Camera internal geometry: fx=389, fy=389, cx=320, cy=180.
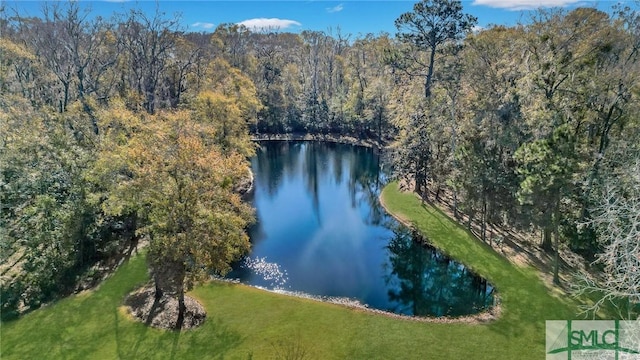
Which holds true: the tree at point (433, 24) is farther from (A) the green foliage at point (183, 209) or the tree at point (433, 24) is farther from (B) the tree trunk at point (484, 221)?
(A) the green foliage at point (183, 209)

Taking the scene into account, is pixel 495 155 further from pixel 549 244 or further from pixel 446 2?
pixel 446 2

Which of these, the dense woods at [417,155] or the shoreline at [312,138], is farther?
the shoreline at [312,138]

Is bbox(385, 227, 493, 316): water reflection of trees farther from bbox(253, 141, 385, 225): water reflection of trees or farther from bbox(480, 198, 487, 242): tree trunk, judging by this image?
bbox(253, 141, 385, 225): water reflection of trees

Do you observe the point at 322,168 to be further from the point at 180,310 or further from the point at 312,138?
the point at 180,310

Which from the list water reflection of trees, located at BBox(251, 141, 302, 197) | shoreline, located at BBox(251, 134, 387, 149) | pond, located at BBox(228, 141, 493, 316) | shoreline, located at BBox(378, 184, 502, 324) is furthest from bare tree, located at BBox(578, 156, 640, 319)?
shoreline, located at BBox(251, 134, 387, 149)

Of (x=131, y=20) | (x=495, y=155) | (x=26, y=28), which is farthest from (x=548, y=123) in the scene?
(x=26, y=28)

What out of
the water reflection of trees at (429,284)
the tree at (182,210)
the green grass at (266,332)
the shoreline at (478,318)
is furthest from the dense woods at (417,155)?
the shoreline at (478,318)
